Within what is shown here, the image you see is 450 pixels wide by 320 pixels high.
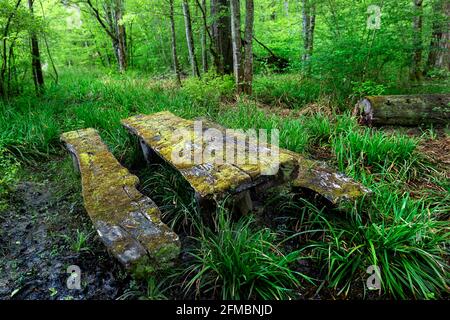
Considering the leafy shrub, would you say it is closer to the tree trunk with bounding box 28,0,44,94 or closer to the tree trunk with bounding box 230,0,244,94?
the tree trunk with bounding box 230,0,244,94

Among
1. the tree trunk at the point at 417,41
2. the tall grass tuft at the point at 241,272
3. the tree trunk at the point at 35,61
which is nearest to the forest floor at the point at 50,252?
the tall grass tuft at the point at 241,272

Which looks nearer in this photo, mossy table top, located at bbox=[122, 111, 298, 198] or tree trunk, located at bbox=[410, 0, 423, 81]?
mossy table top, located at bbox=[122, 111, 298, 198]

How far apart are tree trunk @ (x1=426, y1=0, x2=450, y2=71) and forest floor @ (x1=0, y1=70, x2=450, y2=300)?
3108 mm

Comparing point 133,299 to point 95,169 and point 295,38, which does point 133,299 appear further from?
point 295,38

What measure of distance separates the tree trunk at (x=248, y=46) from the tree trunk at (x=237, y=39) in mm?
131

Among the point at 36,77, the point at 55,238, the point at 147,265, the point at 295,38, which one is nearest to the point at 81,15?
the point at 36,77

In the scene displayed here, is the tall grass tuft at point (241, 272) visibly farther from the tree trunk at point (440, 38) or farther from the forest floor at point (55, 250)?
the tree trunk at point (440, 38)

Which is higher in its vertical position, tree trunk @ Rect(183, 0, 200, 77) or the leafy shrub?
tree trunk @ Rect(183, 0, 200, 77)

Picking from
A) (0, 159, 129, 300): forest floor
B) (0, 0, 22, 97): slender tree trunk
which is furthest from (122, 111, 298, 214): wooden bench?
→ (0, 0, 22, 97): slender tree trunk

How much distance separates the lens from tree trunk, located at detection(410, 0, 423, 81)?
6.12m

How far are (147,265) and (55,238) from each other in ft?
4.68

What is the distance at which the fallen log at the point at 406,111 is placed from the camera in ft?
16.5

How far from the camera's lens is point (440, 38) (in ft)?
23.9

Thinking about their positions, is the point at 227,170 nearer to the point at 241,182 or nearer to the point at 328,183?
the point at 241,182
